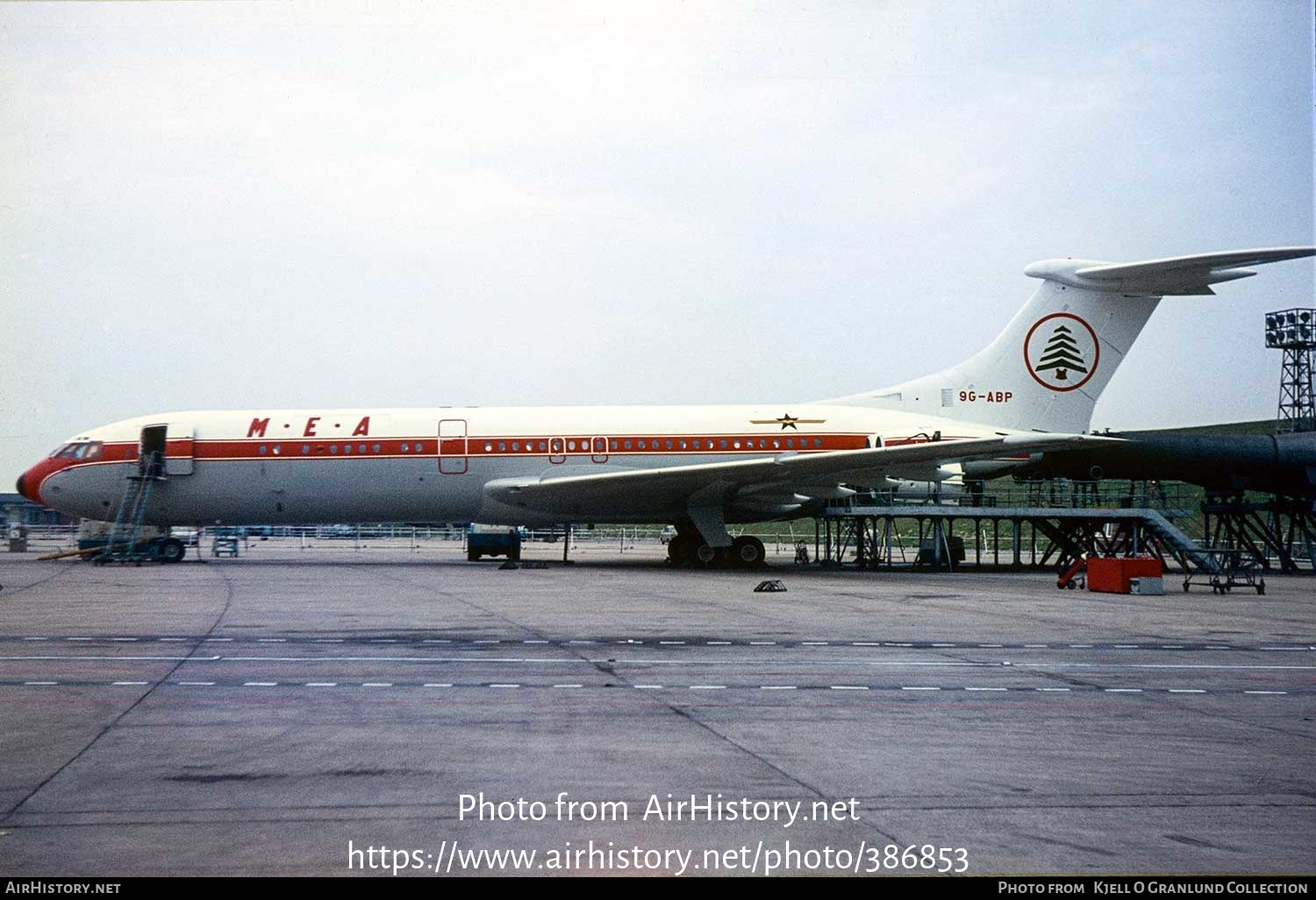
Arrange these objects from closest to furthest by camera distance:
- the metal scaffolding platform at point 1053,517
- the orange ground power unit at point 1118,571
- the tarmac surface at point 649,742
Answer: the tarmac surface at point 649,742
the orange ground power unit at point 1118,571
the metal scaffolding platform at point 1053,517

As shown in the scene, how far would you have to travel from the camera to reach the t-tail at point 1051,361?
118 ft

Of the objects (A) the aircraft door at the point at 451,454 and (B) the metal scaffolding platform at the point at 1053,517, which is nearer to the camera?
(A) the aircraft door at the point at 451,454

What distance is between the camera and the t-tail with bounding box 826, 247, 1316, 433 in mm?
35875

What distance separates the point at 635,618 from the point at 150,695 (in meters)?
9.37

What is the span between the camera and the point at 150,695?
11.5 meters

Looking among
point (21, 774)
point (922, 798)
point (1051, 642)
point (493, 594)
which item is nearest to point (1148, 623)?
point (1051, 642)

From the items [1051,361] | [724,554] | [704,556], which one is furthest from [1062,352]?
[704,556]

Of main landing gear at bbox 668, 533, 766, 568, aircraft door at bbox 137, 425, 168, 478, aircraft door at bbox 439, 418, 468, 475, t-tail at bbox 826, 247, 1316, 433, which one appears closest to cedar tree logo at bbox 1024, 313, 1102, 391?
t-tail at bbox 826, 247, 1316, 433

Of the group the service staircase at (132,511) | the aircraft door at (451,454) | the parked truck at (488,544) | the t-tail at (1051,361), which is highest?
the t-tail at (1051,361)

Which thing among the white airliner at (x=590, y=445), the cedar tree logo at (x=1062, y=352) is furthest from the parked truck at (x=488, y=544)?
the cedar tree logo at (x=1062, y=352)

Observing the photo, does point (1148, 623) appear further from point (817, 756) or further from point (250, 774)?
point (250, 774)

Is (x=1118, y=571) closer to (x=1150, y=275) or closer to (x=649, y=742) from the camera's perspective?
(x=1150, y=275)

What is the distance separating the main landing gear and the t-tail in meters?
5.25

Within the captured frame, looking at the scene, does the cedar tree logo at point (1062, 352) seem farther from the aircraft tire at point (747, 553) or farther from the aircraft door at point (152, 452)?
the aircraft door at point (152, 452)
